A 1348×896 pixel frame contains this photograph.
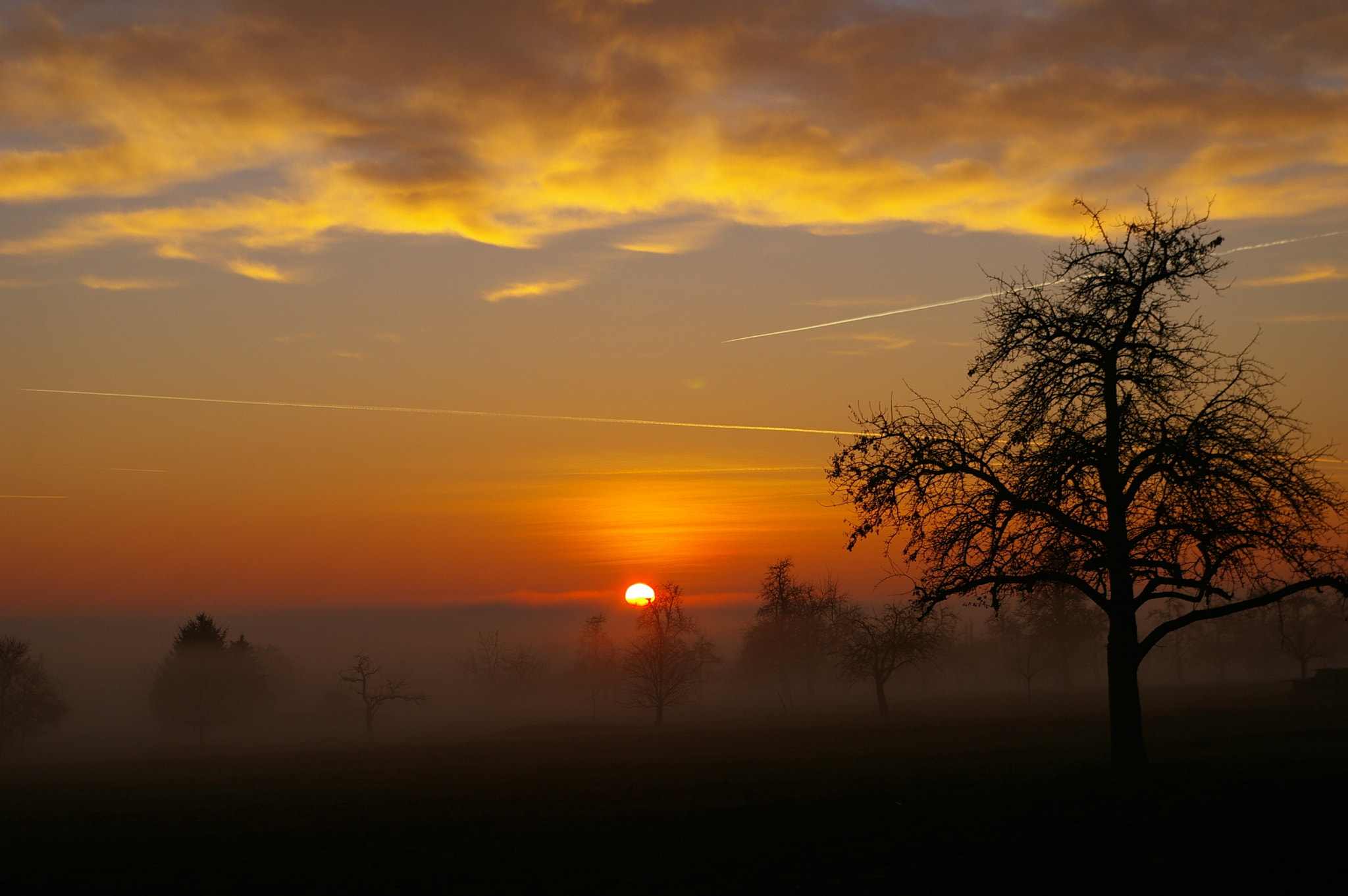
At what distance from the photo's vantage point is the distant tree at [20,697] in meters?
88.4

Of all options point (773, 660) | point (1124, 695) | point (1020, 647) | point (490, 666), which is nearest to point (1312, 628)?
point (1020, 647)

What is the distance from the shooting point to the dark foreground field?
45.3 feet

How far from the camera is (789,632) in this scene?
112688 mm

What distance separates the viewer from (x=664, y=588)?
8406 cm

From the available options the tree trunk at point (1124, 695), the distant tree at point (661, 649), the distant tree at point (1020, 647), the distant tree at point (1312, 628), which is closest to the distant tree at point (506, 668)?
the distant tree at point (661, 649)

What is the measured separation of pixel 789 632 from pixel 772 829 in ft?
318

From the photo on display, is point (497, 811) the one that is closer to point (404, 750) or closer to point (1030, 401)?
point (1030, 401)

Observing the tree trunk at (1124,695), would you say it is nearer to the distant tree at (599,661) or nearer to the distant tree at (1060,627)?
the distant tree at (1060,627)

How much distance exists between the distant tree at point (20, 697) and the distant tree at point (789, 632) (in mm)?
73605

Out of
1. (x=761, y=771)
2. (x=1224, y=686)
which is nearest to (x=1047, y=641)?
(x=1224, y=686)

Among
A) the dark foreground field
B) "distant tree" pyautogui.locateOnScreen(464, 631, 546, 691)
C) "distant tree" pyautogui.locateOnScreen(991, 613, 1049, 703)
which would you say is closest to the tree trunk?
the dark foreground field

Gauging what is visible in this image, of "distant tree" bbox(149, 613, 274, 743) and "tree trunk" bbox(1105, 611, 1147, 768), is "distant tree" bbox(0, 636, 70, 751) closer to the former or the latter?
"distant tree" bbox(149, 613, 274, 743)

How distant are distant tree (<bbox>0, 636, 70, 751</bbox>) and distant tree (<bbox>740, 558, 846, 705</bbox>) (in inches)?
2898

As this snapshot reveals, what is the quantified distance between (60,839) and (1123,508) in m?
26.8
